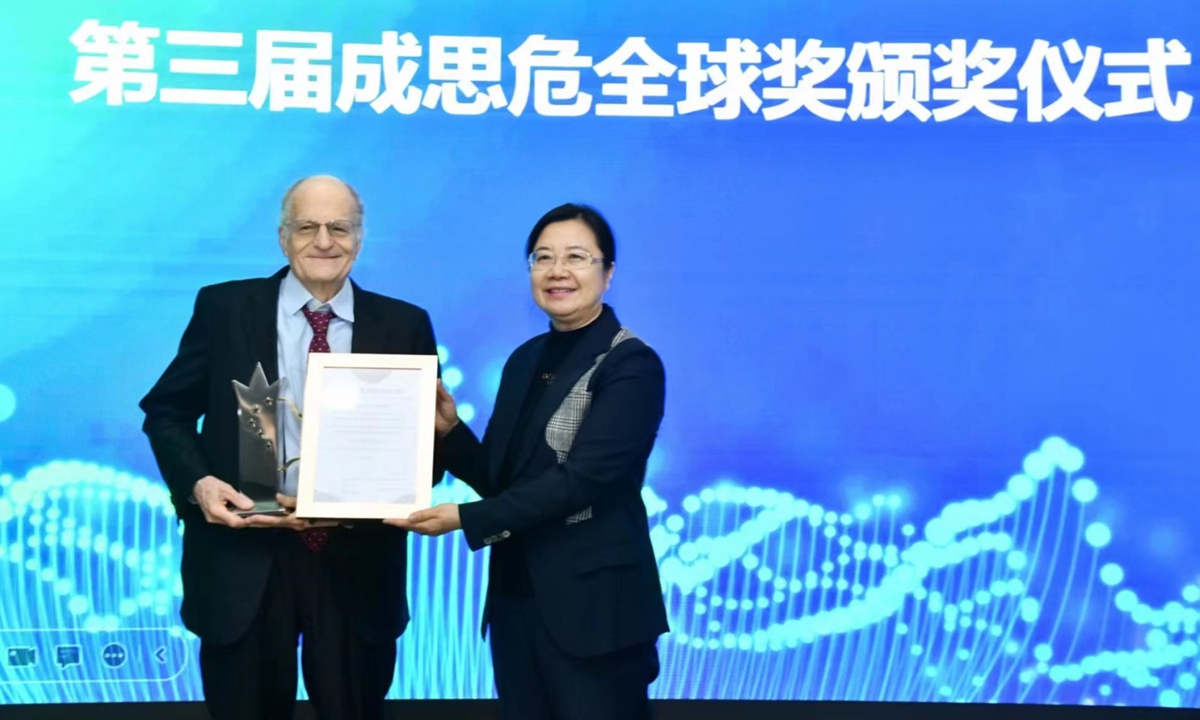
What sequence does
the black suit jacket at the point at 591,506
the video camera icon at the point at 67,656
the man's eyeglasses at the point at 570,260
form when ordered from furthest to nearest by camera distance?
the video camera icon at the point at 67,656 < the man's eyeglasses at the point at 570,260 < the black suit jacket at the point at 591,506

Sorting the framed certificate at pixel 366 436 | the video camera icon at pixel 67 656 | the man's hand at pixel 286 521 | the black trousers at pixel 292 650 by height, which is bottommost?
the video camera icon at pixel 67 656

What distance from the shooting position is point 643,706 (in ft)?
6.39

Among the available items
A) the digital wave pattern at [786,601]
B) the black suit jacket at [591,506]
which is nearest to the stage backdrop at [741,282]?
the digital wave pattern at [786,601]

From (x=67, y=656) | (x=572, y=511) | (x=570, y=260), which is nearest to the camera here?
(x=572, y=511)

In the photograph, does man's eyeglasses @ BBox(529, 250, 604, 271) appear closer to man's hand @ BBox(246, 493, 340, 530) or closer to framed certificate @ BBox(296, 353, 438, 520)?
framed certificate @ BBox(296, 353, 438, 520)

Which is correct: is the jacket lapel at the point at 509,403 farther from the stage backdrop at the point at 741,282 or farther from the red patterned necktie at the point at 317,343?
the stage backdrop at the point at 741,282

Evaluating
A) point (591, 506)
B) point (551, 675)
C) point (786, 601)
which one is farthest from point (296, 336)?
point (786, 601)

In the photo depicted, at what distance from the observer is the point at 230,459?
1992mm

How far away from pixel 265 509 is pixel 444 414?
40 centimetres

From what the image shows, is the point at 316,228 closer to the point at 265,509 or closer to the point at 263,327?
the point at 263,327

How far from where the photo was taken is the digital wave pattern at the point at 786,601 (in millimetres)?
2869

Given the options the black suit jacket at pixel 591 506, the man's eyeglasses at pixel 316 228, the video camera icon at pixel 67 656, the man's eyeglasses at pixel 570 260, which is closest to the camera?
the black suit jacket at pixel 591 506

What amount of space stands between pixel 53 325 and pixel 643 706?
1.96m

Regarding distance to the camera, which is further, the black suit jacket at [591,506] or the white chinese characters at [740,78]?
the white chinese characters at [740,78]
